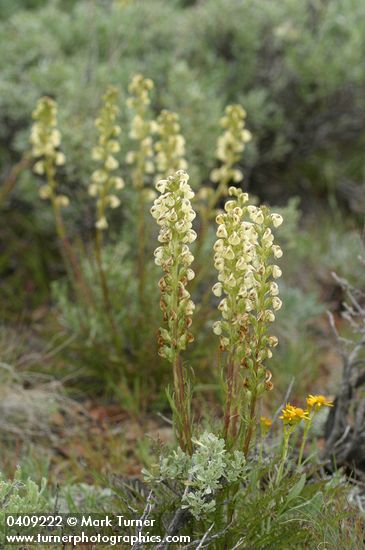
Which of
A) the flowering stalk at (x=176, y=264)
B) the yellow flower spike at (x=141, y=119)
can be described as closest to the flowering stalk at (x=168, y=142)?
the yellow flower spike at (x=141, y=119)

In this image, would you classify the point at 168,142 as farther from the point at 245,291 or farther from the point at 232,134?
the point at 245,291

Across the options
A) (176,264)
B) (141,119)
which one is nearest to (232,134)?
(141,119)

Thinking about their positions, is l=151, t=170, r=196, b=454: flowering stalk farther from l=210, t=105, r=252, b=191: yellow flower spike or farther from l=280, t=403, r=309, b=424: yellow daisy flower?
l=210, t=105, r=252, b=191: yellow flower spike

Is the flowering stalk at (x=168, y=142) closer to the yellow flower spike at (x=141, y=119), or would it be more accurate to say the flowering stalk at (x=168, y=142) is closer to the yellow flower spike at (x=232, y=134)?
the yellow flower spike at (x=141, y=119)

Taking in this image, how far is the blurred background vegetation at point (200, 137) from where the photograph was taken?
372 cm

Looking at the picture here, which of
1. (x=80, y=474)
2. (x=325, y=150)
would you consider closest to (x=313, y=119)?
(x=325, y=150)

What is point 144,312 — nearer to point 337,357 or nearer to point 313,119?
point 337,357

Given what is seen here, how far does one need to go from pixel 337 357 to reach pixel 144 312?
114 centimetres

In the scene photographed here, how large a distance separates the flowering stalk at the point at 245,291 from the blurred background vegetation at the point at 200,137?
1447mm

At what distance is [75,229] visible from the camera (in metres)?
4.48

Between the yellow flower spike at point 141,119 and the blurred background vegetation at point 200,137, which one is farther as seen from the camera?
the blurred background vegetation at point 200,137

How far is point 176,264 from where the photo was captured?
1.94 meters

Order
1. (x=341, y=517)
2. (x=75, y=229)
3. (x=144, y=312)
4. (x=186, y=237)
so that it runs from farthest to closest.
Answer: (x=75, y=229), (x=144, y=312), (x=341, y=517), (x=186, y=237)

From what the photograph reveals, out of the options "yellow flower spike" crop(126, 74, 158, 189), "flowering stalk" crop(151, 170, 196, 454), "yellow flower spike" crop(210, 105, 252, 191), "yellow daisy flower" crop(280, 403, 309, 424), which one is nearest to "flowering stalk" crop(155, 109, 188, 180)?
"yellow flower spike" crop(126, 74, 158, 189)
